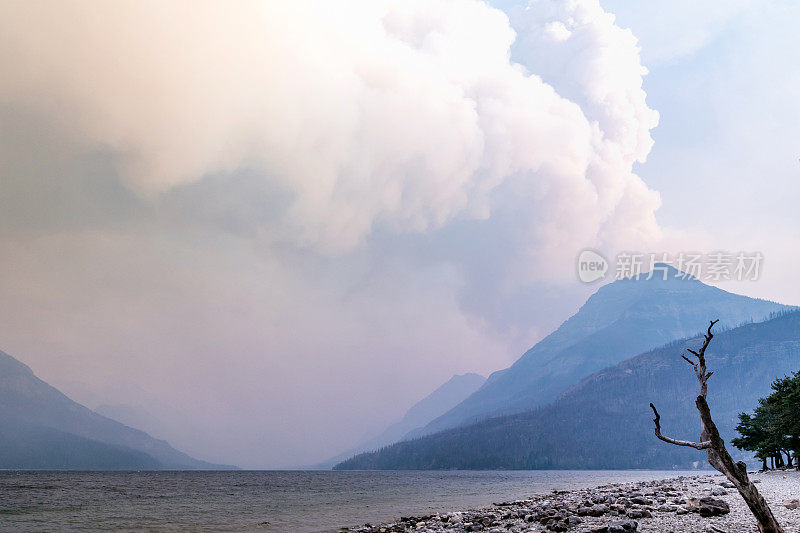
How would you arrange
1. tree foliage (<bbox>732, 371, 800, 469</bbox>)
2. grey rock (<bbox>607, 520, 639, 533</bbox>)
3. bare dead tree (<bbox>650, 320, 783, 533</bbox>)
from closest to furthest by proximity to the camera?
1. bare dead tree (<bbox>650, 320, 783, 533</bbox>)
2. grey rock (<bbox>607, 520, 639, 533</bbox>)
3. tree foliage (<bbox>732, 371, 800, 469</bbox>)

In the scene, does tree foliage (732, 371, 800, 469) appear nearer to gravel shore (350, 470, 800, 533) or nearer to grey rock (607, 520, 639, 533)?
gravel shore (350, 470, 800, 533)

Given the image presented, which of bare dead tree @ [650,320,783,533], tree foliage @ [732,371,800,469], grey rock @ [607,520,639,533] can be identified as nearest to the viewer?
bare dead tree @ [650,320,783,533]

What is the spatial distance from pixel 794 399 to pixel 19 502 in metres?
107

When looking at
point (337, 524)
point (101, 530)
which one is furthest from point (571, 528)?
point (101, 530)

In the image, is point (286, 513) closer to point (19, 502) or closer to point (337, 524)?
point (337, 524)

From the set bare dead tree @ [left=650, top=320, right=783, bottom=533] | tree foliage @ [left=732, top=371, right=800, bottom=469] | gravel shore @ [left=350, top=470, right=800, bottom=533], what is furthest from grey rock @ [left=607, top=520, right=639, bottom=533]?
tree foliage @ [left=732, top=371, right=800, bottom=469]

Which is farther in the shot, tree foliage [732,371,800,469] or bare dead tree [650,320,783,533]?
tree foliage [732,371,800,469]

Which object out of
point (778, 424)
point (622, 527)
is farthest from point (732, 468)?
point (778, 424)

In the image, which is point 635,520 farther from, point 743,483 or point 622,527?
point 743,483

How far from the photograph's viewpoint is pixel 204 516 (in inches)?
2093

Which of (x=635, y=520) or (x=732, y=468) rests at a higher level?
(x=732, y=468)

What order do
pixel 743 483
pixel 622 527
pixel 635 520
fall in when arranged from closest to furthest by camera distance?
pixel 743 483
pixel 622 527
pixel 635 520

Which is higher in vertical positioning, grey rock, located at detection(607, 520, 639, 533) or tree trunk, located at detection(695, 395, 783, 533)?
tree trunk, located at detection(695, 395, 783, 533)

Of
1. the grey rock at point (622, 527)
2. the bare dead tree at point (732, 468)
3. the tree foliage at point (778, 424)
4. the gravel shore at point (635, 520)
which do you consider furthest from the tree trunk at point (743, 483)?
the tree foliage at point (778, 424)
